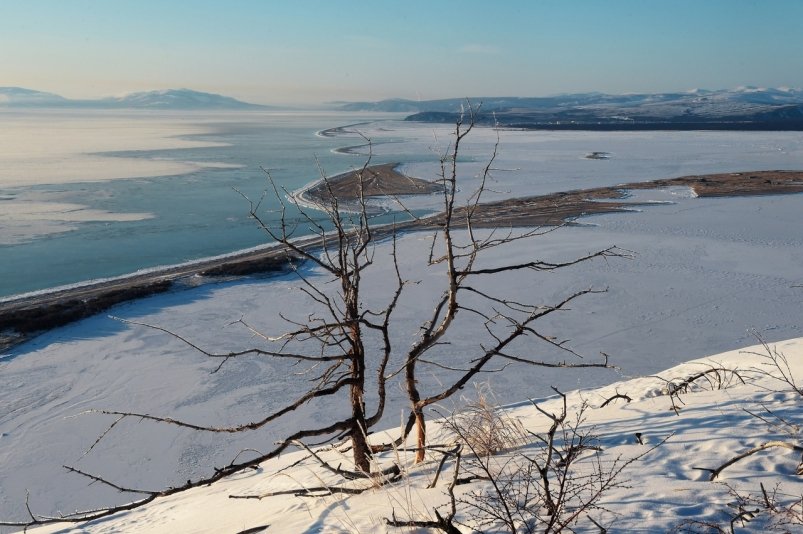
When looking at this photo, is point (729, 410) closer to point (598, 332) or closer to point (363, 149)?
point (598, 332)

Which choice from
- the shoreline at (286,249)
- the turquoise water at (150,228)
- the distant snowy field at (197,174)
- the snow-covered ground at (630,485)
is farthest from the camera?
the distant snowy field at (197,174)

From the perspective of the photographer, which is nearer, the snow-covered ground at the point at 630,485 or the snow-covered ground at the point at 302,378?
the snow-covered ground at the point at 630,485

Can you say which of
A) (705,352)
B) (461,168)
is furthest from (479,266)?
(461,168)

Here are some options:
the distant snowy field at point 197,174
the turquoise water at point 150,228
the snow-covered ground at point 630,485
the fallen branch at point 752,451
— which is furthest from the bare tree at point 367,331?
the turquoise water at point 150,228

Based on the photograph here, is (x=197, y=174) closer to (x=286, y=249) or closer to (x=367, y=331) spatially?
(x=367, y=331)

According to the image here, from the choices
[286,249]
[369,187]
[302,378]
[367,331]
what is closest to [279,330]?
[367,331]

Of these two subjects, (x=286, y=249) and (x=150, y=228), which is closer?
(x=286, y=249)

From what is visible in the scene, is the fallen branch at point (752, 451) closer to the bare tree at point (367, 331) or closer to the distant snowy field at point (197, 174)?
the bare tree at point (367, 331)
